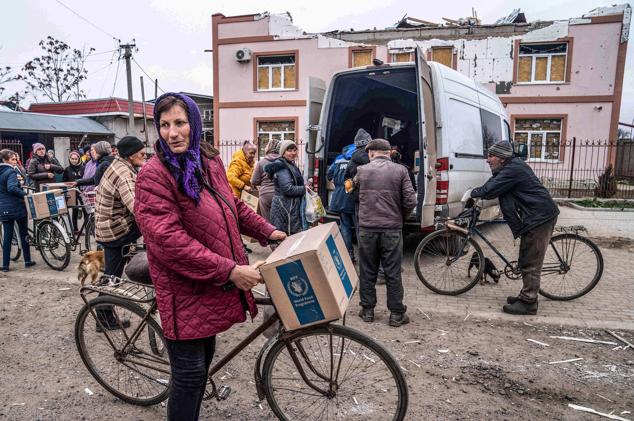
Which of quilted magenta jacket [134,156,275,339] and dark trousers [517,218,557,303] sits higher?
quilted magenta jacket [134,156,275,339]

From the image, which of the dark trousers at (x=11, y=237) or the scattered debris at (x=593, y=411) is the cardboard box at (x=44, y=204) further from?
the scattered debris at (x=593, y=411)

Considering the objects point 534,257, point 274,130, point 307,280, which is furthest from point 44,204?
point 274,130

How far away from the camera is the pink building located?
17.8 m

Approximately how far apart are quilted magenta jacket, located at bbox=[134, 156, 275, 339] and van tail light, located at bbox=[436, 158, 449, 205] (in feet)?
13.6

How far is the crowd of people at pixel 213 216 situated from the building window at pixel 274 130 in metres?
13.3

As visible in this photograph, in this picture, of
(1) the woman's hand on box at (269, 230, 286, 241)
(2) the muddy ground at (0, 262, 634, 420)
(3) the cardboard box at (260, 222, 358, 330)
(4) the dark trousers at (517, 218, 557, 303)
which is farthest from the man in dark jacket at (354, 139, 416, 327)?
(3) the cardboard box at (260, 222, 358, 330)

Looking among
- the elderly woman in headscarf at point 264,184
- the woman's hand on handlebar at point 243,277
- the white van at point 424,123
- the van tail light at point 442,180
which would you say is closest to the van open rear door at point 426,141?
the white van at point 424,123

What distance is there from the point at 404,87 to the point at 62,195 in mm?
5353

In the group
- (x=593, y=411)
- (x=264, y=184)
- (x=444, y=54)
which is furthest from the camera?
(x=444, y=54)

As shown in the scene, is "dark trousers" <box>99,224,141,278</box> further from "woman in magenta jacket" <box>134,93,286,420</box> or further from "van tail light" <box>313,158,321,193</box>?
"van tail light" <box>313,158,321,193</box>

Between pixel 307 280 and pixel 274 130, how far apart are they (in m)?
19.6

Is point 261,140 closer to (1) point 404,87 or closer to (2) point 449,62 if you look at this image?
(2) point 449,62

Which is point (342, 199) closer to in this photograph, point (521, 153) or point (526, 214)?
point (526, 214)

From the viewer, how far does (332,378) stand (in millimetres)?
2484
